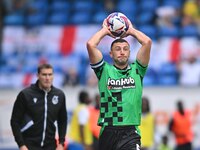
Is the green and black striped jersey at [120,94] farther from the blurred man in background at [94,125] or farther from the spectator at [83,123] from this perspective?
the spectator at [83,123]

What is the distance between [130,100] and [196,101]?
8.98 m

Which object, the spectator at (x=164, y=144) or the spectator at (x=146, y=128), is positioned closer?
the spectator at (x=146, y=128)

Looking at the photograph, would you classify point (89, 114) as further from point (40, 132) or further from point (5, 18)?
point (5, 18)

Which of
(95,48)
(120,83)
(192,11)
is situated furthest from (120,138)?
(192,11)

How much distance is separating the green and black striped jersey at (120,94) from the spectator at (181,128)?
23.7 ft

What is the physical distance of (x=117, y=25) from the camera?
30.0ft

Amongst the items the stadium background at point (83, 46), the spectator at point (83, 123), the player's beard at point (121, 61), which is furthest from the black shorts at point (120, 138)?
the stadium background at point (83, 46)

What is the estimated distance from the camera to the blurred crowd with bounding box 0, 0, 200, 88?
64.3 feet

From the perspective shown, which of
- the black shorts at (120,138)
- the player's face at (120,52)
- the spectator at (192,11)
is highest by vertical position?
the spectator at (192,11)

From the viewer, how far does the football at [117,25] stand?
9156 millimetres

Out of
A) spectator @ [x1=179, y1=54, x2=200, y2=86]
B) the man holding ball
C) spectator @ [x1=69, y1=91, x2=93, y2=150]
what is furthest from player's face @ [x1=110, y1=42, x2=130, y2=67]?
spectator @ [x1=179, y1=54, x2=200, y2=86]

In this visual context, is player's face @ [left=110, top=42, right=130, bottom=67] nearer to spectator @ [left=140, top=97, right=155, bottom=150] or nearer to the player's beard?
the player's beard

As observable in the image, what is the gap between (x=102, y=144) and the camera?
9156mm

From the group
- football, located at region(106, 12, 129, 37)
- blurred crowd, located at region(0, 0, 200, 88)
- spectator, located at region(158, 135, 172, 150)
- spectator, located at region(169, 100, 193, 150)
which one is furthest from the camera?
blurred crowd, located at region(0, 0, 200, 88)
